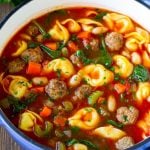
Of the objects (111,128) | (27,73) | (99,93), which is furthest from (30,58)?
(111,128)

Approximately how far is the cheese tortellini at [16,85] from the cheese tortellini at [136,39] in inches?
23.2

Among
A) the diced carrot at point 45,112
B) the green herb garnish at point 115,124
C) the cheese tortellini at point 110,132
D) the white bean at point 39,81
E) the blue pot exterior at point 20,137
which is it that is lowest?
the cheese tortellini at point 110,132

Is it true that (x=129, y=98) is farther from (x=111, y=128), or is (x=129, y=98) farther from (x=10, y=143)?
(x=10, y=143)

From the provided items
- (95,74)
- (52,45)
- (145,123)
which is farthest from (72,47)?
(145,123)

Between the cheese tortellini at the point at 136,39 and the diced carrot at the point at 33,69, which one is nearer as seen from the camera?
the diced carrot at the point at 33,69

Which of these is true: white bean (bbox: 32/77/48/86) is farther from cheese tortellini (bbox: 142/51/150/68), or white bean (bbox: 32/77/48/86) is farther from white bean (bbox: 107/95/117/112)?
cheese tortellini (bbox: 142/51/150/68)

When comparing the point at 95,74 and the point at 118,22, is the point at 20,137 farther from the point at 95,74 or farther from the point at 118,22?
the point at 118,22

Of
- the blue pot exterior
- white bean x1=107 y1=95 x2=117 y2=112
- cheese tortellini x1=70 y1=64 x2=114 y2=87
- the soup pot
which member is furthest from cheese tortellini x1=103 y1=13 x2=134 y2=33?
the blue pot exterior

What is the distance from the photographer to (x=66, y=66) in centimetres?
254

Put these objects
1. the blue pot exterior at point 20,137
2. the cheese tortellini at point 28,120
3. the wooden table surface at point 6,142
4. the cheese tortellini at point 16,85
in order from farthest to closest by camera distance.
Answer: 1. the wooden table surface at point 6,142
2. the cheese tortellini at point 16,85
3. the cheese tortellini at point 28,120
4. the blue pot exterior at point 20,137

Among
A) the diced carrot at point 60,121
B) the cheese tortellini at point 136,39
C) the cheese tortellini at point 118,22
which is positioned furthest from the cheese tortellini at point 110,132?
the cheese tortellini at point 118,22

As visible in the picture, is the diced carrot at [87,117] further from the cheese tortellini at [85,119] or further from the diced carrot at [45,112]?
the diced carrot at [45,112]

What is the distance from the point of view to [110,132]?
2359 millimetres

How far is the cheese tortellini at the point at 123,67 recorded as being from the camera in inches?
101
